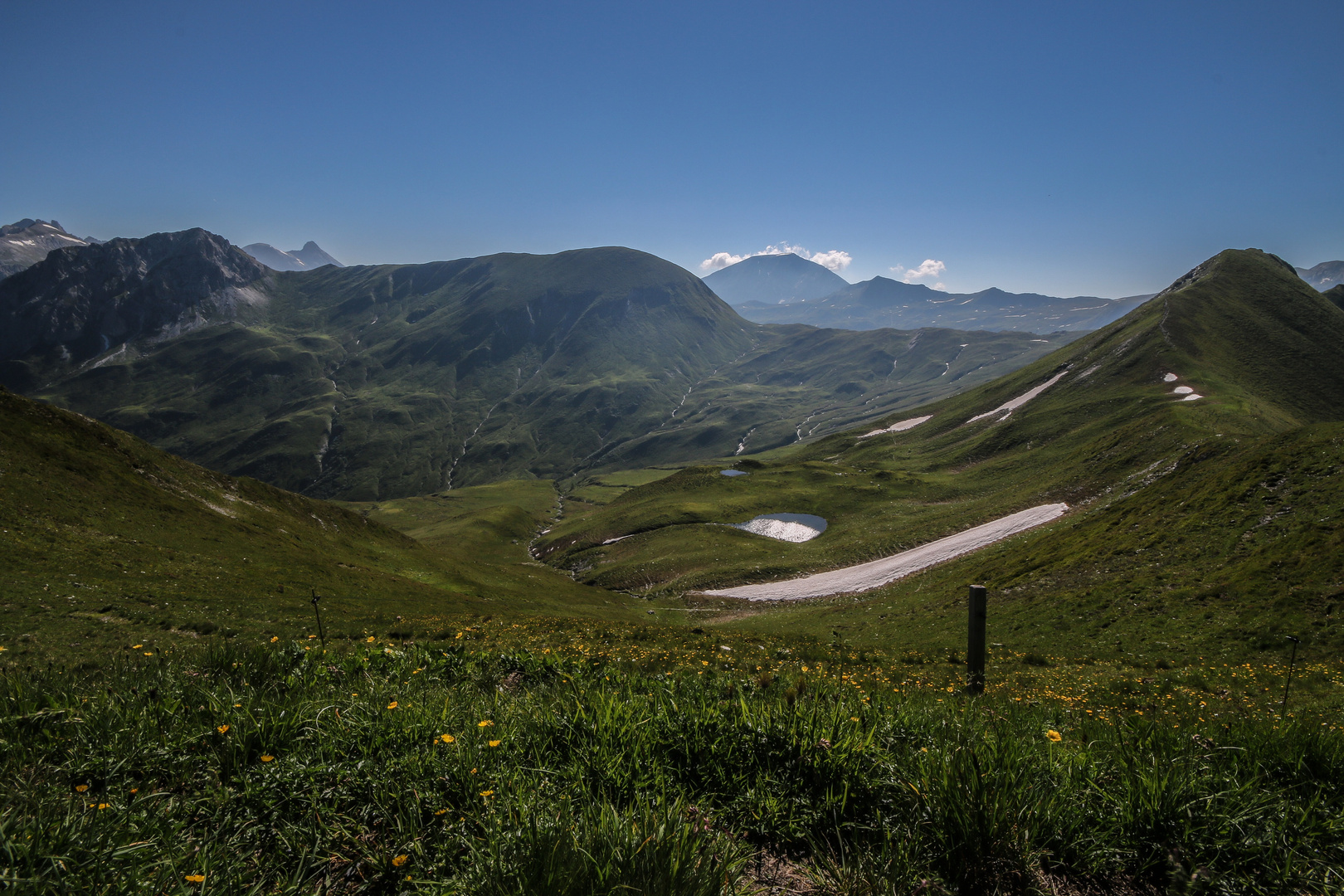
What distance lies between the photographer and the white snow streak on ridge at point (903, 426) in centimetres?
16662

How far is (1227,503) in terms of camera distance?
1331 inches

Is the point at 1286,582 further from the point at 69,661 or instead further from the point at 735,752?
the point at 69,661

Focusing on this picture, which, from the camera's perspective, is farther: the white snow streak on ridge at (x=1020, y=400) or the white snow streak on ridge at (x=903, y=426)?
Answer: the white snow streak on ridge at (x=903, y=426)

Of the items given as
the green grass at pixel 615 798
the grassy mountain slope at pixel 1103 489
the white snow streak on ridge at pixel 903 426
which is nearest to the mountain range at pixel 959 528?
the grassy mountain slope at pixel 1103 489

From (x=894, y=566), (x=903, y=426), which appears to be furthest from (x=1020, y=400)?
(x=894, y=566)

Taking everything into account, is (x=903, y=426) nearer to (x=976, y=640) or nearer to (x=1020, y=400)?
(x=1020, y=400)

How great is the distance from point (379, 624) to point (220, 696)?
17.4 meters

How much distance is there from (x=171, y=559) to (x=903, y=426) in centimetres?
17146

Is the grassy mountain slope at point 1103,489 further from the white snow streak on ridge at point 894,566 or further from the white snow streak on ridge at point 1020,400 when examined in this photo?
the white snow streak on ridge at point 1020,400

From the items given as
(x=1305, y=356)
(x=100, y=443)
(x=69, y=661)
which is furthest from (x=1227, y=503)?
(x=1305, y=356)

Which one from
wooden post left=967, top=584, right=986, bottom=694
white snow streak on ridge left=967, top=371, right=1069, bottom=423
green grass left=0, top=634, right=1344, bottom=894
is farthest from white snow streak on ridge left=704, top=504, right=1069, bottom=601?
white snow streak on ridge left=967, top=371, right=1069, bottom=423

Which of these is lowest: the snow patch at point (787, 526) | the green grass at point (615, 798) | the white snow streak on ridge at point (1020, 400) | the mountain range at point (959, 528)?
the snow patch at point (787, 526)

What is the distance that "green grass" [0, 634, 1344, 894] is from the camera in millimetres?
3627

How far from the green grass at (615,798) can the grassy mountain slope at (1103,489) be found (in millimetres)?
26766
